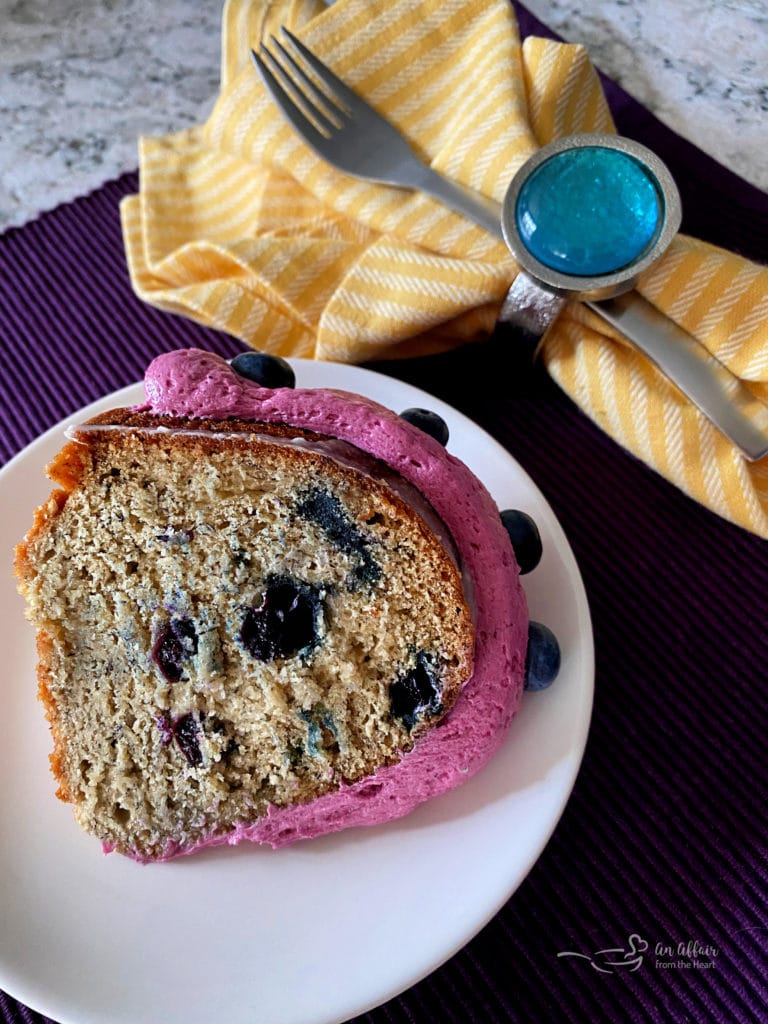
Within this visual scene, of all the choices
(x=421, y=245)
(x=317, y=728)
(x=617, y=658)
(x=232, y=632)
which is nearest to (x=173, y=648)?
(x=232, y=632)

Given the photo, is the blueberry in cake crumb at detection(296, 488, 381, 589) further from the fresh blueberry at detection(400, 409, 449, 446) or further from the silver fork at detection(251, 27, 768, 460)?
the silver fork at detection(251, 27, 768, 460)

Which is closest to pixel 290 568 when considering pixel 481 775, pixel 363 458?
pixel 363 458

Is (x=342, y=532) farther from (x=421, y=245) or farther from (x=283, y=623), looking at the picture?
(x=421, y=245)

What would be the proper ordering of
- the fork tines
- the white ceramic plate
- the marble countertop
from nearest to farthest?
the white ceramic plate
the fork tines
the marble countertop

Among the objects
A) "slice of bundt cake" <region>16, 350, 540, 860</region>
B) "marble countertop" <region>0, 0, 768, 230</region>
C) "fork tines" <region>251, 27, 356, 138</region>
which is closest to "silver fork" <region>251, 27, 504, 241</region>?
"fork tines" <region>251, 27, 356, 138</region>

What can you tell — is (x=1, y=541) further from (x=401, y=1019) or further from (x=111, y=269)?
(x=401, y=1019)

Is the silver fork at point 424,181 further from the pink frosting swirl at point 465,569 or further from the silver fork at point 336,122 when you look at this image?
the pink frosting swirl at point 465,569
